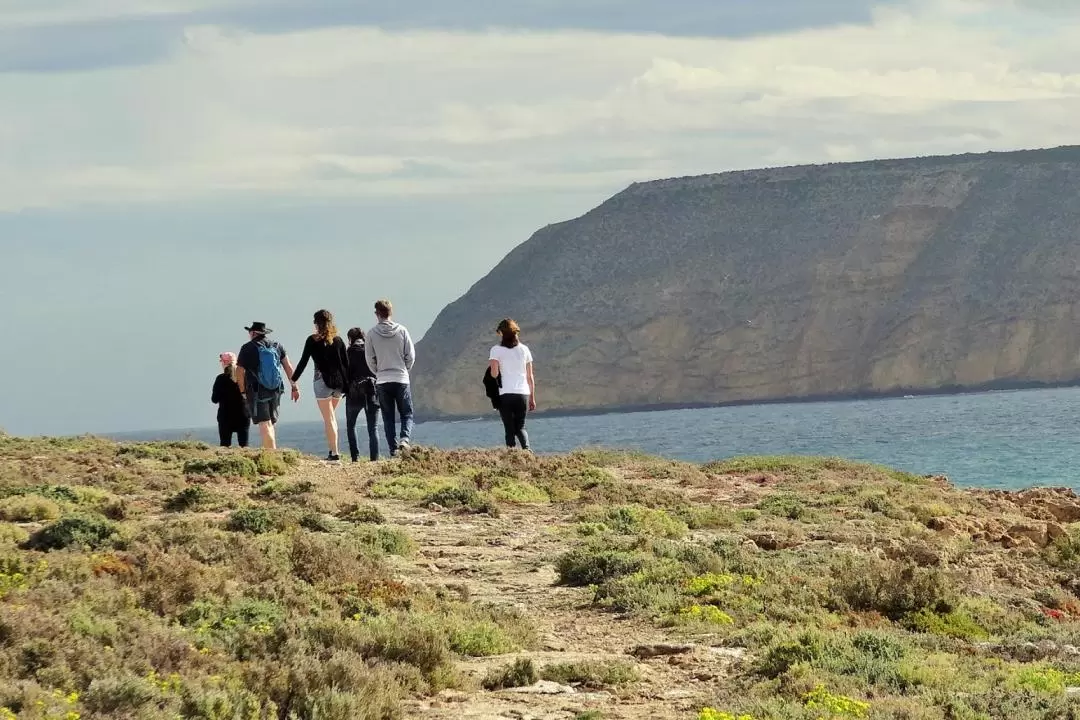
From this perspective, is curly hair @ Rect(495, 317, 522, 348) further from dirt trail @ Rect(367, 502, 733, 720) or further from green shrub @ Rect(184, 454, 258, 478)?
green shrub @ Rect(184, 454, 258, 478)

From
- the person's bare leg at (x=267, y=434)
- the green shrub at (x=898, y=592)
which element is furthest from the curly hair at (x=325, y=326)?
the green shrub at (x=898, y=592)

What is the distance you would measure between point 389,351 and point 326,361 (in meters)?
1.16

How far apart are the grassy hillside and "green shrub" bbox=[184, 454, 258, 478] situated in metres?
0.03

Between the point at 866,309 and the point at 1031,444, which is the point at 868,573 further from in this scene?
the point at 866,309

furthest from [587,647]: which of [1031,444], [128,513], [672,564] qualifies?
[1031,444]

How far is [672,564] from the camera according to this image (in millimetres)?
12039

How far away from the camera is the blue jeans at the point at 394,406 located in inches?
755

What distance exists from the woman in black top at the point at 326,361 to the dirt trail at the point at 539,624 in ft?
13.2

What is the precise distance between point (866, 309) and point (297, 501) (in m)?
123

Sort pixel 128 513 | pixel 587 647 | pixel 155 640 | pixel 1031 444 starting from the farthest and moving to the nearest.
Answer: pixel 1031 444
pixel 128 513
pixel 587 647
pixel 155 640

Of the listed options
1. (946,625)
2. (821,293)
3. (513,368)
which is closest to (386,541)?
(946,625)

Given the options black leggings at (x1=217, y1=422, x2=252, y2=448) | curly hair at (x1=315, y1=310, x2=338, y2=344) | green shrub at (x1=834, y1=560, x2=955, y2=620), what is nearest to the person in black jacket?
black leggings at (x1=217, y1=422, x2=252, y2=448)

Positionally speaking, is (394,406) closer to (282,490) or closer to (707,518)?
(282,490)

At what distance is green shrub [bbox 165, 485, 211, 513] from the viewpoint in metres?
15.0
